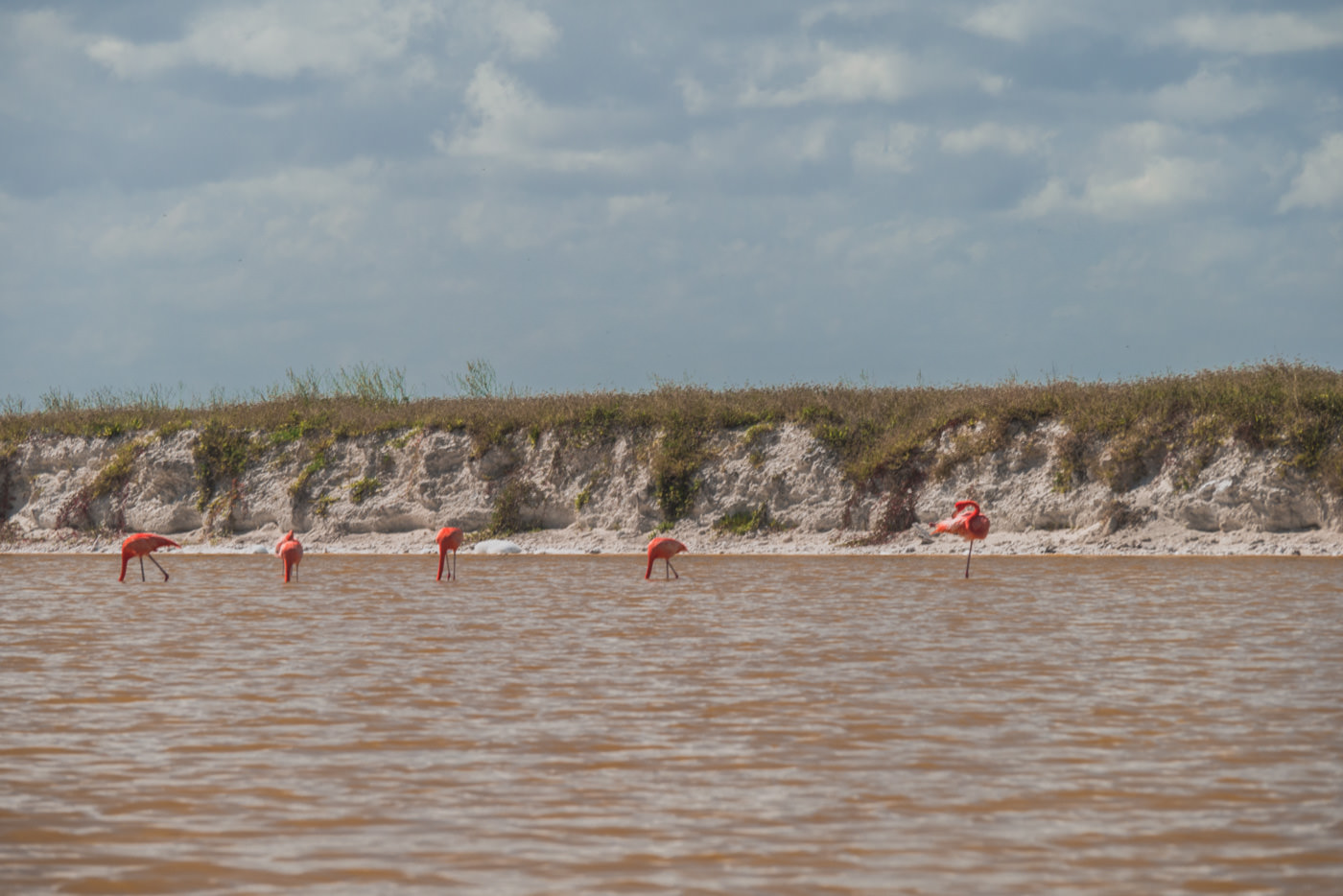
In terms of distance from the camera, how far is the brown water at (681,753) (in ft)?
15.2

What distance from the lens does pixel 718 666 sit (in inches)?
360

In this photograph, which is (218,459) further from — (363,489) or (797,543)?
(797,543)

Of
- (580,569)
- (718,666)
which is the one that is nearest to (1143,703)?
(718,666)

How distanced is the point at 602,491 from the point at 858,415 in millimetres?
5779

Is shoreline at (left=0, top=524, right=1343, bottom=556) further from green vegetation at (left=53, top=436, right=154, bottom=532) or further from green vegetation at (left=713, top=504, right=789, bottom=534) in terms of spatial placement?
green vegetation at (left=53, top=436, right=154, bottom=532)

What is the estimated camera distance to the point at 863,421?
1130 inches

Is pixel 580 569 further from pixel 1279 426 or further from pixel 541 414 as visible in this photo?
pixel 1279 426

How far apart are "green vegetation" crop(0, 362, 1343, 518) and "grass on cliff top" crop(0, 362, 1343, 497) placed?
Result: 34mm

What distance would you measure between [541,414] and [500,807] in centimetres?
2603

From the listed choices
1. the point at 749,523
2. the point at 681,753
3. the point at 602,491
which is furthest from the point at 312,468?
the point at 681,753

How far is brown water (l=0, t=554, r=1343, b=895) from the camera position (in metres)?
4.63

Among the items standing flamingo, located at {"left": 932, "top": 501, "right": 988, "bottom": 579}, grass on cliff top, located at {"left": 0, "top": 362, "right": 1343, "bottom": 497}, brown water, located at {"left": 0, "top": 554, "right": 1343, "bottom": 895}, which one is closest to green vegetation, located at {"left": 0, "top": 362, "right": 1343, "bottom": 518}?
grass on cliff top, located at {"left": 0, "top": 362, "right": 1343, "bottom": 497}

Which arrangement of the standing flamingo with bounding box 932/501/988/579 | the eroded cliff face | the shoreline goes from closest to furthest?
the standing flamingo with bounding box 932/501/988/579 → the shoreline → the eroded cliff face

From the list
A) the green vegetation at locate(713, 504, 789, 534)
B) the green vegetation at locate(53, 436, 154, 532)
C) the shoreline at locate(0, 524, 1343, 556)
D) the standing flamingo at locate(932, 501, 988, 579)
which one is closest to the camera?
the standing flamingo at locate(932, 501, 988, 579)
